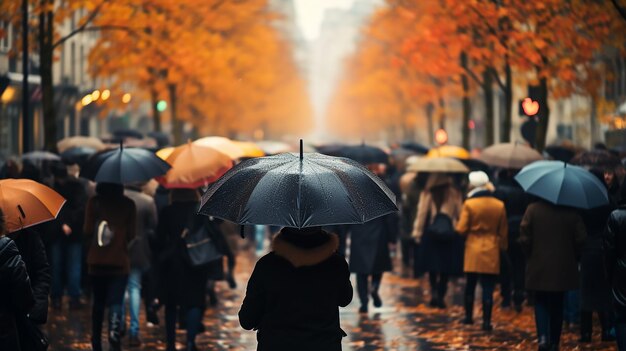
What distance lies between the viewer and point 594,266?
1272 cm

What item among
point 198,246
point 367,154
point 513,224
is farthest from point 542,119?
point 198,246

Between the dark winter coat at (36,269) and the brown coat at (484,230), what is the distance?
697 centimetres

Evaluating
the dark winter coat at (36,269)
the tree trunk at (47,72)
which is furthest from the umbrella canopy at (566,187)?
the tree trunk at (47,72)

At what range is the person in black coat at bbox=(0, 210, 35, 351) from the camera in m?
6.72

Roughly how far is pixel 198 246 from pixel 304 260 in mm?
4974

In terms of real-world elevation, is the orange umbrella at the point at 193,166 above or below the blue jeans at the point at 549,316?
above

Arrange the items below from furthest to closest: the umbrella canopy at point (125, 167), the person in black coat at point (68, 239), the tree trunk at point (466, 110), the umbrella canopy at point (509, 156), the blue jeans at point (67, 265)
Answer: the tree trunk at point (466, 110)
the umbrella canopy at point (509, 156)
the blue jeans at point (67, 265)
the person in black coat at point (68, 239)
the umbrella canopy at point (125, 167)

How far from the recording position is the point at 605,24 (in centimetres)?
2081

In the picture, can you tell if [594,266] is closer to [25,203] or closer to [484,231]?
[484,231]

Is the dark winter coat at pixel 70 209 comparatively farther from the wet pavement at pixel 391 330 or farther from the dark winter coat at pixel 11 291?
the dark winter coat at pixel 11 291

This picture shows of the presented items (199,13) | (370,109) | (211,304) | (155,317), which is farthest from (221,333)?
(370,109)

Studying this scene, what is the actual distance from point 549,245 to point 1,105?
32.7m

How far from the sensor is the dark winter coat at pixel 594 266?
497 inches

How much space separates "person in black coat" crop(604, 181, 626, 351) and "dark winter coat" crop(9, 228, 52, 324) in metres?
4.09
